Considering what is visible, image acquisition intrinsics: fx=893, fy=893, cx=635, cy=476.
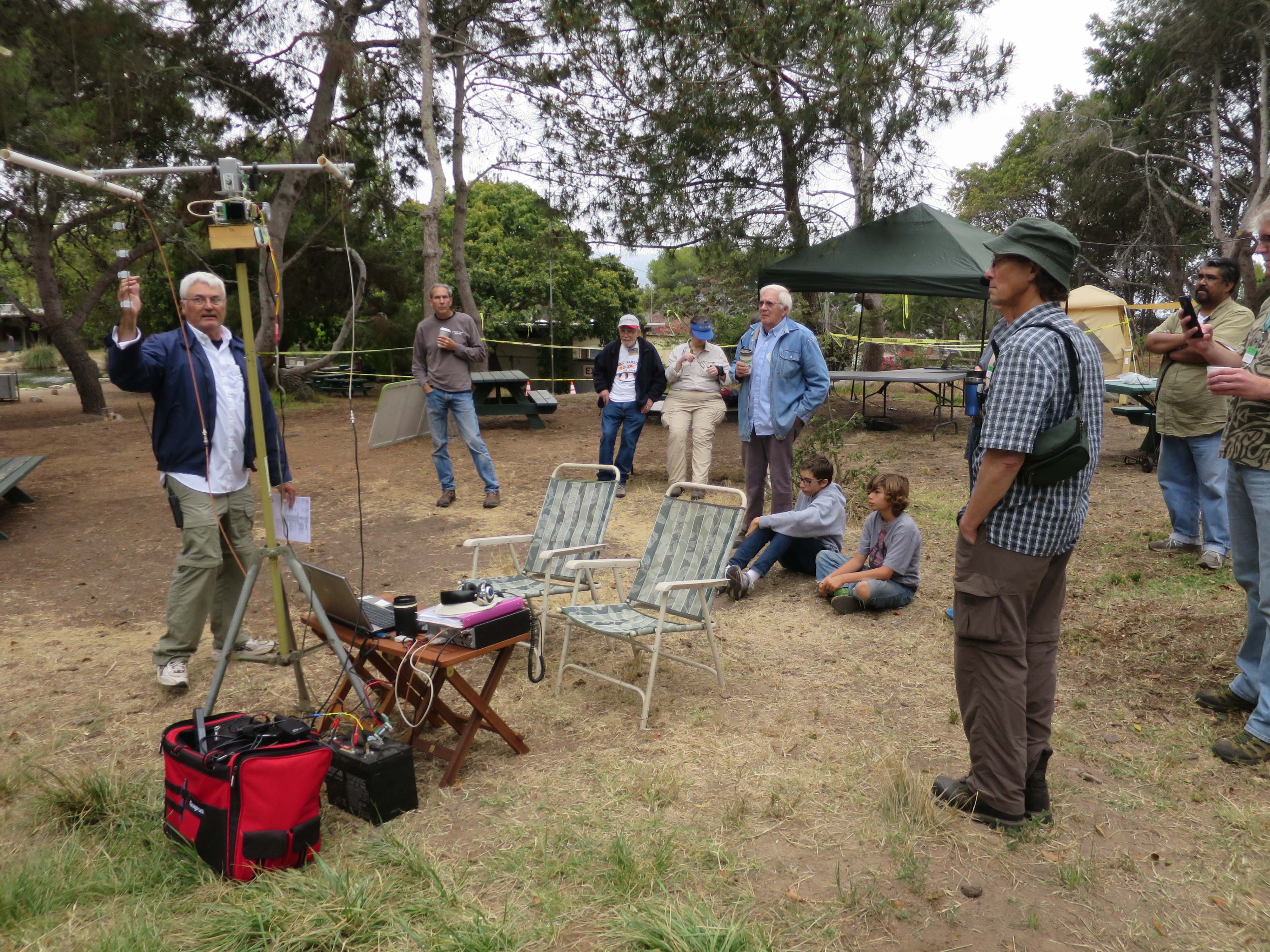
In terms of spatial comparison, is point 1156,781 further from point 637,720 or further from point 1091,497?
point 1091,497

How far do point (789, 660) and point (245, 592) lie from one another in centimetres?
261

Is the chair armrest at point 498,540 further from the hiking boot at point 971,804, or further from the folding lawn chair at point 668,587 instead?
the hiking boot at point 971,804

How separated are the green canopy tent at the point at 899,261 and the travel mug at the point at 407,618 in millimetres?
8349

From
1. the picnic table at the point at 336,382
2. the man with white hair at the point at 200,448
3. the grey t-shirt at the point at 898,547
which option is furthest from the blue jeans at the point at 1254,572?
the picnic table at the point at 336,382

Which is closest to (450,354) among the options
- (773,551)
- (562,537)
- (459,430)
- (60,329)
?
(459,430)

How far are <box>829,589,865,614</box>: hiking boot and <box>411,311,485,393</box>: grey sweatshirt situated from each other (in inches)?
151

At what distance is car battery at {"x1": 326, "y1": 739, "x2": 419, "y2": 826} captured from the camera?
299 cm

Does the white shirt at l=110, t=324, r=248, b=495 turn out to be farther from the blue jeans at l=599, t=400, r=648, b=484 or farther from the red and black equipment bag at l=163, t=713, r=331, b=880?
the blue jeans at l=599, t=400, r=648, b=484

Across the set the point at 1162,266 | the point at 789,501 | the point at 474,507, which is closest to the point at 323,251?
the point at 474,507

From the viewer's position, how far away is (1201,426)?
5387 millimetres

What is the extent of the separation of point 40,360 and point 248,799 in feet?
101

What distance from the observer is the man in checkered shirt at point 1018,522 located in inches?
101

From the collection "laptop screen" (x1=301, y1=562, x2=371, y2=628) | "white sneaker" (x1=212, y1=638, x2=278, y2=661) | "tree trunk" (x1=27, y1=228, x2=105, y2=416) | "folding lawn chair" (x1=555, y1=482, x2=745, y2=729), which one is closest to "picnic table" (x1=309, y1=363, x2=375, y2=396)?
"tree trunk" (x1=27, y1=228, x2=105, y2=416)

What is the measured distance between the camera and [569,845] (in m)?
2.85
